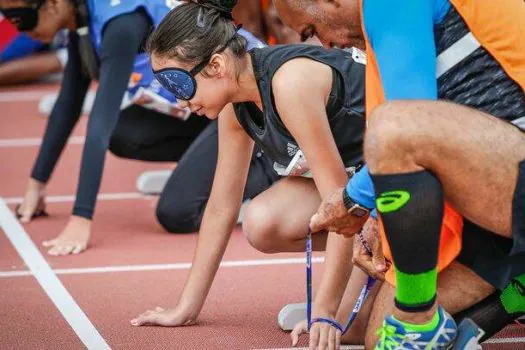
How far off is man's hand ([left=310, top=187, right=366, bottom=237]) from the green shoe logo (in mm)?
255

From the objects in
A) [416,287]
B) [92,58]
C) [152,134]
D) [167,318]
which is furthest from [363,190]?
[152,134]

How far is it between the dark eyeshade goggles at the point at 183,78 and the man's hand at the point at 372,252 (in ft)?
2.38

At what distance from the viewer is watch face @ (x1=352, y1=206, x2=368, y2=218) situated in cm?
309

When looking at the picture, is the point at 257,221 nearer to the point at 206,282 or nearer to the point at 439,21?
the point at 206,282

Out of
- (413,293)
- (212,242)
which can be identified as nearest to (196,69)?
(212,242)

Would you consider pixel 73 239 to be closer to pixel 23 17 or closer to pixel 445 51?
pixel 23 17

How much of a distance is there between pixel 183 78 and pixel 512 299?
4.01 feet

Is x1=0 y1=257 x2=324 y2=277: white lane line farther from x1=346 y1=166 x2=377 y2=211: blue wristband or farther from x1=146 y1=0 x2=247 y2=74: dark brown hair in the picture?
x1=346 y1=166 x2=377 y2=211: blue wristband

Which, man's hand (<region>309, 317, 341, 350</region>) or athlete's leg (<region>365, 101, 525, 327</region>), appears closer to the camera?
athlete's leg (<region>365, 101, 525, 327</region>)

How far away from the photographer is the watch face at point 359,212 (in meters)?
3.09

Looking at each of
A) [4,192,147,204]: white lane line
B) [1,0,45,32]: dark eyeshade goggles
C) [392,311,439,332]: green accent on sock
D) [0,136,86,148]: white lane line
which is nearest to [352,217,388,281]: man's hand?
[392,311,439,332]: green accent on sock

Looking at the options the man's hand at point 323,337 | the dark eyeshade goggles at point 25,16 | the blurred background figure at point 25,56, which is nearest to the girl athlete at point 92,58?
the dark eyeshade goggles at point 25,16

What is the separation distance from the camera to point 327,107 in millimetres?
3760

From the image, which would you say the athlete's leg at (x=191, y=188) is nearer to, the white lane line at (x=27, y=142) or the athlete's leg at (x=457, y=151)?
the white lane line at (x=27, y=142)
